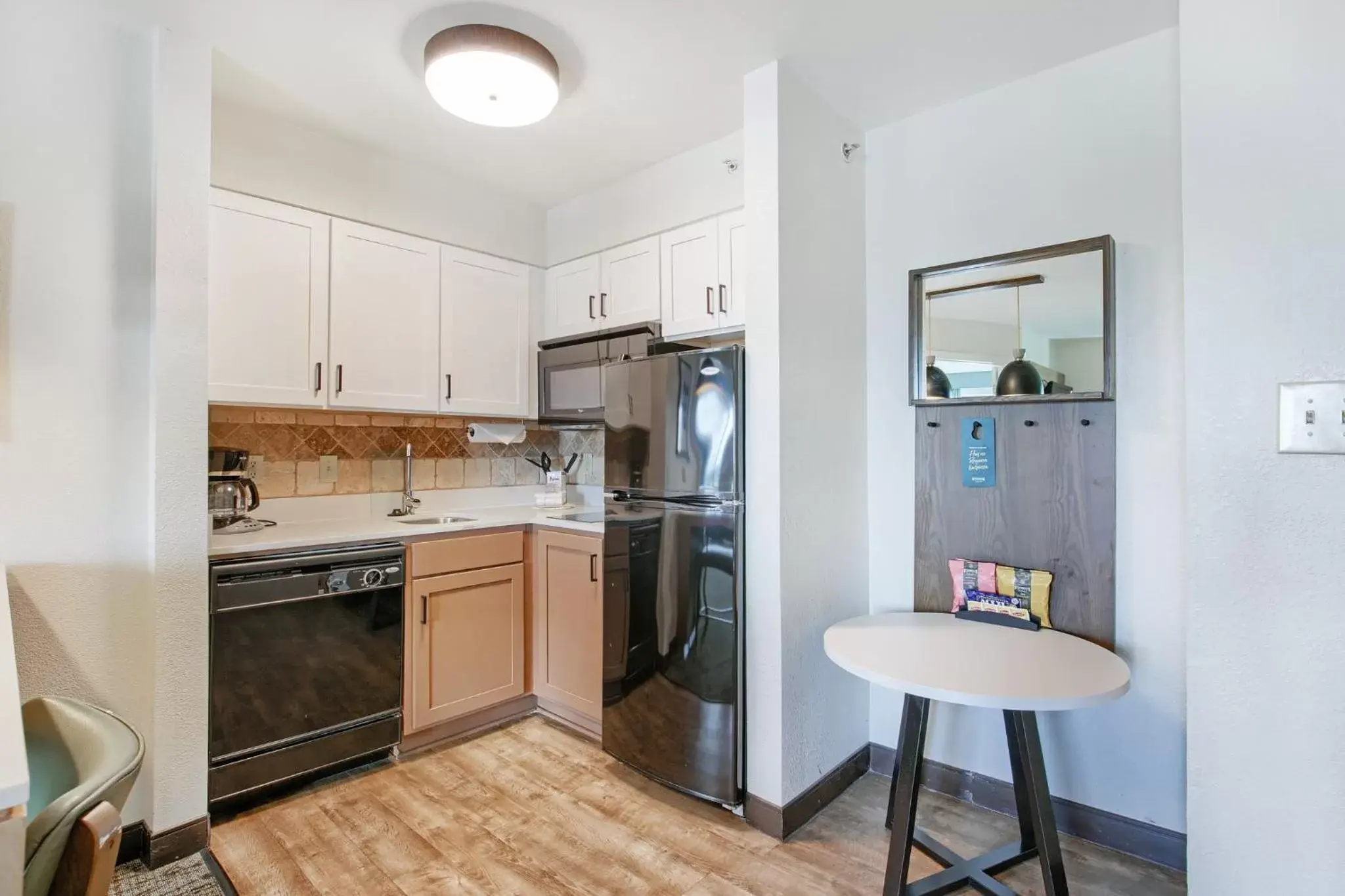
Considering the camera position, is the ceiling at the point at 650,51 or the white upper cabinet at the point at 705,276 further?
the white upper cabinet at the point at 705,276

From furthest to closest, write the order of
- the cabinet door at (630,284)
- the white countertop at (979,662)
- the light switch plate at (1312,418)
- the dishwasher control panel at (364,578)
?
1. the cabinet door at (630,284)
2. the dishwasher control panel at (364,578)
3. the white countertop at (979,662)
4. the light switch plate at (1312,418)

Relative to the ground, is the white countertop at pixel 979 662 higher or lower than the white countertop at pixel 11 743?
lower

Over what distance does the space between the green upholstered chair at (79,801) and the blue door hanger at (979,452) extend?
7.35 feet

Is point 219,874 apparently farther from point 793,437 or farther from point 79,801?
point 793,437

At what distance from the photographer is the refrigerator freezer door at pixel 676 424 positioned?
2.07 m

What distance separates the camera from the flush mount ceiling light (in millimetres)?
1836

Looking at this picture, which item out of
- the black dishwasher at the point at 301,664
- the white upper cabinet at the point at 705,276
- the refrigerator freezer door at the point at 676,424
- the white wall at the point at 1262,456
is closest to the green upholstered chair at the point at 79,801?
the black dishwasher at the point at 301,664

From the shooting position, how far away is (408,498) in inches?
118

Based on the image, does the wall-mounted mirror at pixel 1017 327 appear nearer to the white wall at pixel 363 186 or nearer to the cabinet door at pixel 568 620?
the cabinet door at pixel 568 620

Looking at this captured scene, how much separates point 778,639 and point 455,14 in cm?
212

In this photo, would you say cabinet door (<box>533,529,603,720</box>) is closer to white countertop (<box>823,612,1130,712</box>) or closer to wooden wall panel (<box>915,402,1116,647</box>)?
white countertop (<box>823,612,1130,712</box>)

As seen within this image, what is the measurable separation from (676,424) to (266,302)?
1.67m

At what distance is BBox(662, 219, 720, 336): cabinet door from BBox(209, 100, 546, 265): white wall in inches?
36.1

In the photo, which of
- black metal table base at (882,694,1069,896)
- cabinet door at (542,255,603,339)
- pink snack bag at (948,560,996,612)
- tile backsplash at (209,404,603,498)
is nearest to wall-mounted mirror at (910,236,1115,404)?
pink snack bag at (948,560,996,612)
